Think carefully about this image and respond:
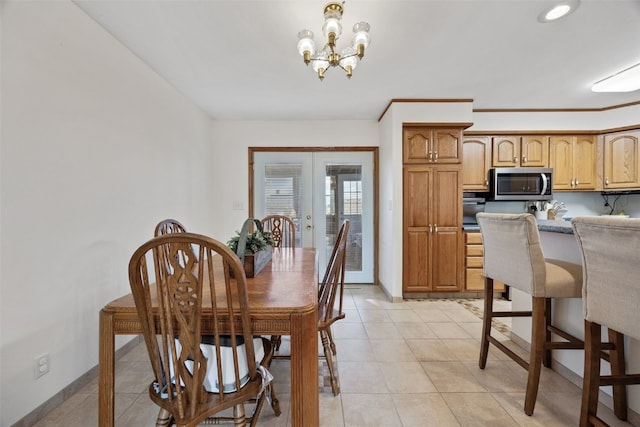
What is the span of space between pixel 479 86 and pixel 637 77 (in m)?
1.25

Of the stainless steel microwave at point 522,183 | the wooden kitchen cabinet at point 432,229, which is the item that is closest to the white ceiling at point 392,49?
the stainless steel microwave at point 522,183

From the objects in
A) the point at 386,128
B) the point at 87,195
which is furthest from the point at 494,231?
the point at 87,195


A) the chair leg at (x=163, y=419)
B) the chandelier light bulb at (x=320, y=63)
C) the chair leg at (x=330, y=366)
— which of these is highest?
the chandelier light bulb at (x=320, y=63)

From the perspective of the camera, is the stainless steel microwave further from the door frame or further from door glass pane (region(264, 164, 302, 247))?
door glass pane (region(264, 164, 302, 247))

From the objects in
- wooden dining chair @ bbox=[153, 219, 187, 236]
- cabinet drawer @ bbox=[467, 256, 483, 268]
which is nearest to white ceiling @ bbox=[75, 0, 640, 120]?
wooden dining chair @ bbox=[153, 219, 187, 236]

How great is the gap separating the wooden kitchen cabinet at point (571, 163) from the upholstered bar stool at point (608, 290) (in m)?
3.05

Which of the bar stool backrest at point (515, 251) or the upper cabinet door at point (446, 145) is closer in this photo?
the bar stool backrest at point (515, 251)

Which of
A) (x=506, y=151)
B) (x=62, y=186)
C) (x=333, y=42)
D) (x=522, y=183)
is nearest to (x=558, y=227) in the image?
(x=333, y=42)

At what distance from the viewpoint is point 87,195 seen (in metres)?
1.79

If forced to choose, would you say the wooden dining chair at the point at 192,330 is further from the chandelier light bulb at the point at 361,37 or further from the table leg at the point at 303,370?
the chandelier light bulb at the point at 361,37

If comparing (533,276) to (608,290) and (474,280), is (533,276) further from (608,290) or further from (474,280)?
(474,280)

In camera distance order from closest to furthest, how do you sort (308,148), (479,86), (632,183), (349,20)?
(349,20) → (479,86) → (632,183) → (308,148)

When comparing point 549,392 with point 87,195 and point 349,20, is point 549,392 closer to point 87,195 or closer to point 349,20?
point 349,20

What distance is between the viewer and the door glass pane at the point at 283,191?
407 cm
